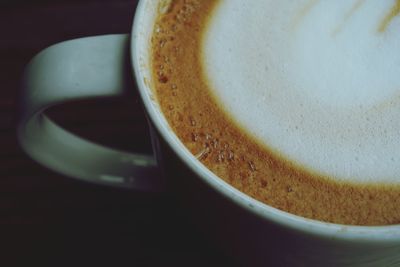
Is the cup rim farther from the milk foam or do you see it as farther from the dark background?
the dark background

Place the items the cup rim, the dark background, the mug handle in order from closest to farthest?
the cup rim
the mug handle
the dark background

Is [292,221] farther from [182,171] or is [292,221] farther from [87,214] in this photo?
[87,214]

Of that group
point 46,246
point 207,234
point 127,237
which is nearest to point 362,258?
point 207,234

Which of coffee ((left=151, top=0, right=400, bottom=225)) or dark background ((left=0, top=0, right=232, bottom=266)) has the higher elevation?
coffee ((left=151, top=0, right=400, bottom=225))

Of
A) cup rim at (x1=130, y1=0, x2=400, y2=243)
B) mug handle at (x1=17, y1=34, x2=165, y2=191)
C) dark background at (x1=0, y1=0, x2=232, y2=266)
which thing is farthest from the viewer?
dark background at (x1=0, y1=0, x2=232, y2=266)

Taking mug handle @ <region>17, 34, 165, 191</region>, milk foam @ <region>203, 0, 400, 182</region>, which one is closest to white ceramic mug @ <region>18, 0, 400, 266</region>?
mug handle @ <region>17, 34, 165, 191</region>

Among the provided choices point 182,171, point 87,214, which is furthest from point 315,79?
point 87,214

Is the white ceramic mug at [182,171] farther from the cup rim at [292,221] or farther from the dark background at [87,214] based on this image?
the dark background at [87,214]

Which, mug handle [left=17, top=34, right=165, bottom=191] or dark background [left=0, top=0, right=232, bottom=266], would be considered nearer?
mug handle [left=17, top=34, right=165, bottom=191]
